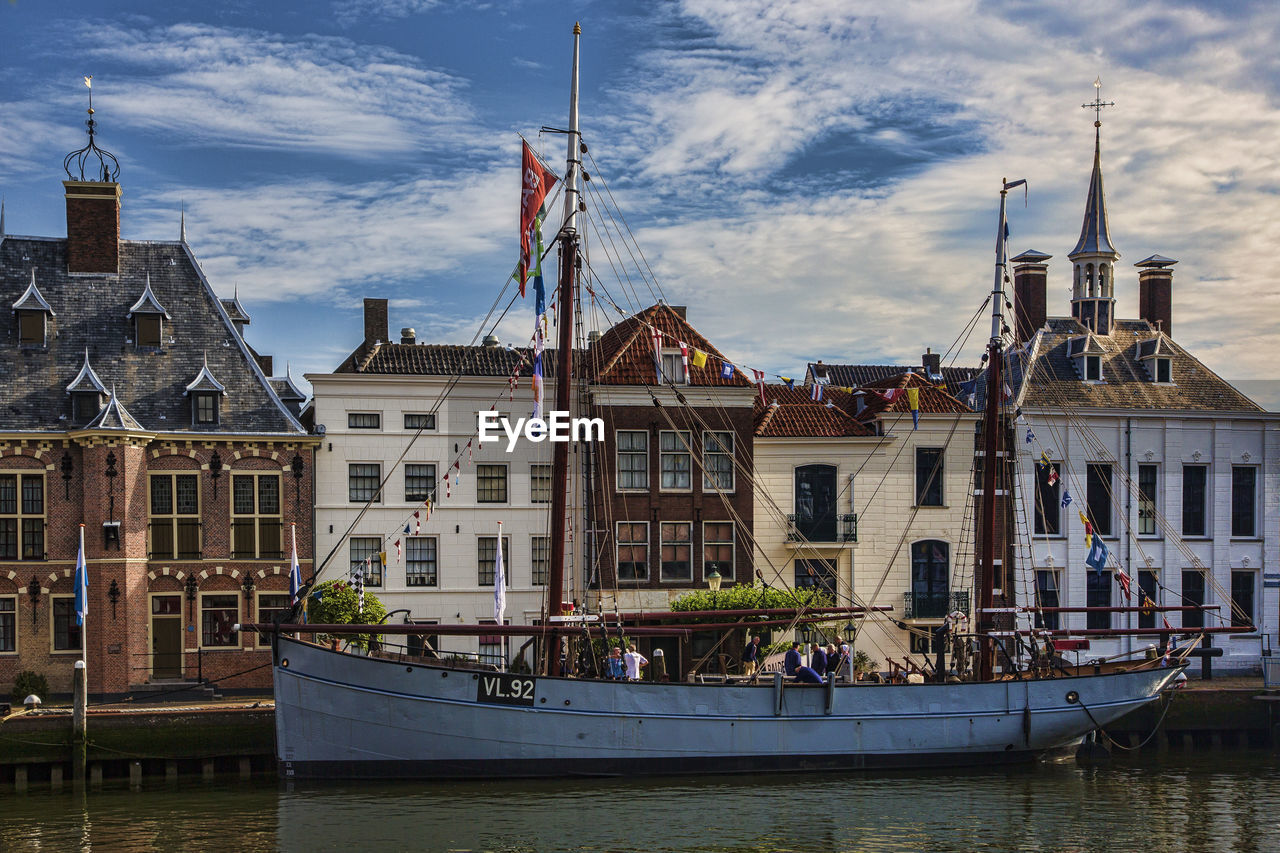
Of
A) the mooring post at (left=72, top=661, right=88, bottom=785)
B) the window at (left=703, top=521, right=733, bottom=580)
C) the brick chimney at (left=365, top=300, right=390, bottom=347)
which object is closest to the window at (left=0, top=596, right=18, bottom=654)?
the mooring post at (left=72, top=661, right=88, bottom=785)

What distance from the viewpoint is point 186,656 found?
32.8 m

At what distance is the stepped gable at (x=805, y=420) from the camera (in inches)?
1499

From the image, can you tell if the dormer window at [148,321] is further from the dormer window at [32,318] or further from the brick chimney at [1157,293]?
the brick chimney at [1157,293]

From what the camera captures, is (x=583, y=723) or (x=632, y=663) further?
(x=632, y=663)

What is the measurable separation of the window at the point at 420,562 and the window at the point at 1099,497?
20335 millimetres

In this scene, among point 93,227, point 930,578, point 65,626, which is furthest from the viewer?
point 930,578

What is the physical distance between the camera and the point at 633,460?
36469 millimetres

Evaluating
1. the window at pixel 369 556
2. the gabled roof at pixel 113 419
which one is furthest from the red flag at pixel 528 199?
the gabled roof at pixel 113 419

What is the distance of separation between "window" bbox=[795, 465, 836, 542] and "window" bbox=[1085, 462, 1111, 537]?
8308 mm

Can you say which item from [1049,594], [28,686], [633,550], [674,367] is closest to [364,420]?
[633,550]

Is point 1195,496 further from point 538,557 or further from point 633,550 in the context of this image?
point 538,557

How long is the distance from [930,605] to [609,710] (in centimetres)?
1524

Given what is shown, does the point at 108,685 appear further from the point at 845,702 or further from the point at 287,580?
the point at 845,702

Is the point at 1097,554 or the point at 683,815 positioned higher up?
the point at 1097,554
